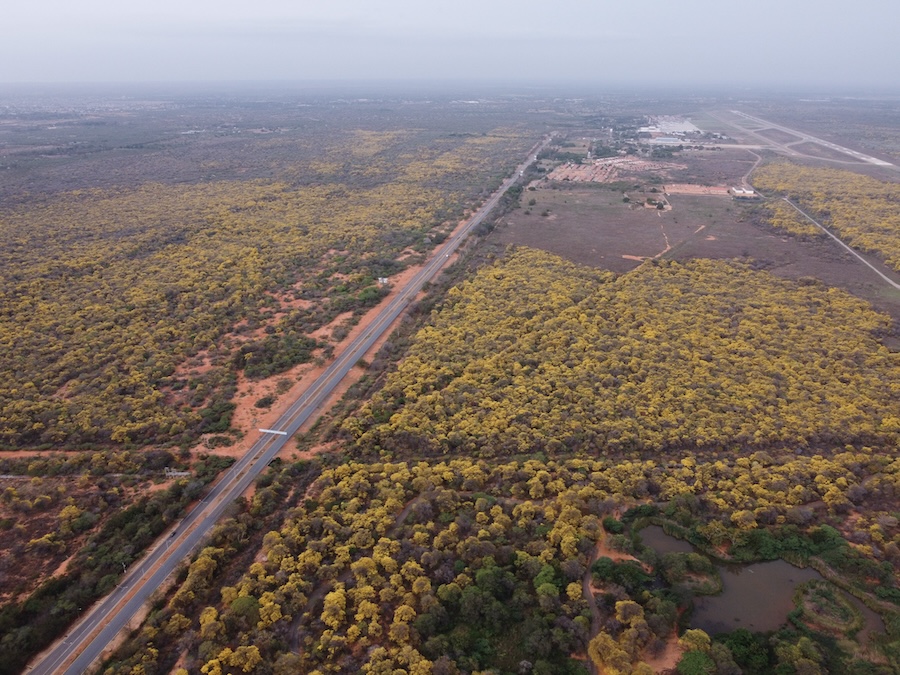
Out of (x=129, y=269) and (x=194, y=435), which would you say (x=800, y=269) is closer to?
(x=194, y=435)

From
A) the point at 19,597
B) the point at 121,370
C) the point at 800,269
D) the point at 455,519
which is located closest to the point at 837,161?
the point at 800,269

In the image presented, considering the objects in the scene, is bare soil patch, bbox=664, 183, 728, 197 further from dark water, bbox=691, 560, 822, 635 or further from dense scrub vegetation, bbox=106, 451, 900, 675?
dark water, bbox=691, 560, 822, 635

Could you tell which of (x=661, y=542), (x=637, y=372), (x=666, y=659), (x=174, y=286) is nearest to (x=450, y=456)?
(x=661, y=542)

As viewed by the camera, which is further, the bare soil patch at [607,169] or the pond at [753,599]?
the bare soil patch at [607,169]

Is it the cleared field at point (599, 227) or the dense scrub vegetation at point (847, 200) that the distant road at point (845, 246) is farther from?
the cleared field at point (599, 227)

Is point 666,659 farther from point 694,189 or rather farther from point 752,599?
point 694,189

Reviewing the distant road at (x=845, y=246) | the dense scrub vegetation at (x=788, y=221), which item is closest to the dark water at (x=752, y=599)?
the distant road at (x=845, y=246)

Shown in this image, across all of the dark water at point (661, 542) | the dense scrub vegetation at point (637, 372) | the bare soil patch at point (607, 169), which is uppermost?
the bare soil patch at point (607, 169)
